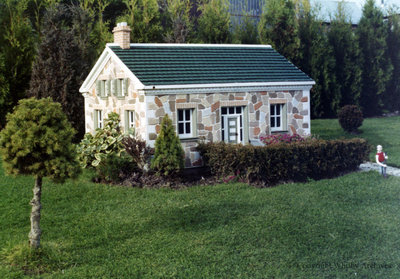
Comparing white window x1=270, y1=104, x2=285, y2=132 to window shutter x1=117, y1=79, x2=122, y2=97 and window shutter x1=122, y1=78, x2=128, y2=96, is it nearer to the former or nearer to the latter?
window shutter x1=122, y1=78, x2=128, y2=96

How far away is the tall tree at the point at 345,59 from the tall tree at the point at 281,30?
9.41ft

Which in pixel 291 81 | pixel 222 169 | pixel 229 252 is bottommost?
pixel 229 252

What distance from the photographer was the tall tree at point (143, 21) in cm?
2605

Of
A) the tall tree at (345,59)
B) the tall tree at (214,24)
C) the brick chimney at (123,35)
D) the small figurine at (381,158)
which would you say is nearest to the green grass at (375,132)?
the tall tree at (345,59)

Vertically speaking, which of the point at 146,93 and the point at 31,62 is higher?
the point at 31,62

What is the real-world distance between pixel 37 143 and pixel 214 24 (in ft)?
65.2

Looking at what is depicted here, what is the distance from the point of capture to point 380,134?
24500 mm

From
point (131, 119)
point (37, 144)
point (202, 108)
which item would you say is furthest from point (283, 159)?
point (37, 144)

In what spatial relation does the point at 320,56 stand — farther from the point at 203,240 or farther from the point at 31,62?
the point at 203,240

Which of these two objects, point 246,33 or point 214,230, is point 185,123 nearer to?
point 214,230

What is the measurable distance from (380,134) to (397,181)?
9512mm

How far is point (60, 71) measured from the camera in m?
22.1

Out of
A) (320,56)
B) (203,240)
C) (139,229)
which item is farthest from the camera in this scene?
(320,56)

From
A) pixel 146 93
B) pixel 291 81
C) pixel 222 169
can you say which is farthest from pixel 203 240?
pixel 291 81
